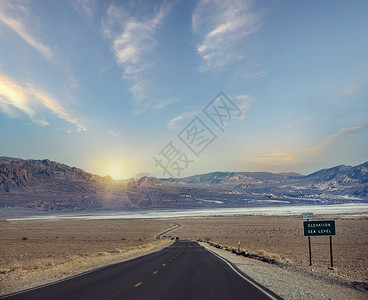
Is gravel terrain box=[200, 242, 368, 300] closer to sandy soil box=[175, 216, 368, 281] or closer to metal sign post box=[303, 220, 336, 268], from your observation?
sandy soil box=[175, 216, 368, 281]

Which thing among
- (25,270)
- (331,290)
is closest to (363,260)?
(331,290)

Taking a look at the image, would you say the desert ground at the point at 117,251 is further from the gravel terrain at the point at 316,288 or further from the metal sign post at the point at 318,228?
the gravel terrain at the point at 316,288

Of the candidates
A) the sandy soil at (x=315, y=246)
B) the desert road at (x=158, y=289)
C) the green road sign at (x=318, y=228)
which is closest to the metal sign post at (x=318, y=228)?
the green road sign at (x=318, y=228)

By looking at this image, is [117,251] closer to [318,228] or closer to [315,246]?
[318,228]

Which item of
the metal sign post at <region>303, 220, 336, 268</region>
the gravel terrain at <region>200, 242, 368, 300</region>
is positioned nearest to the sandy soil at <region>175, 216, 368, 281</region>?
the metal sign post at <region>303, 220, 336, 268</region>

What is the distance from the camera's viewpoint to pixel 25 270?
1961 cm

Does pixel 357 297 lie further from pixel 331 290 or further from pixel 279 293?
pixel 279 293

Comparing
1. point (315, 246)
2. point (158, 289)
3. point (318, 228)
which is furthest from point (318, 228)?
point (315, 246)

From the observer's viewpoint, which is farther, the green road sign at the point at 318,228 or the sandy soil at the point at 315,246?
the sandy soil at the point at 315,246

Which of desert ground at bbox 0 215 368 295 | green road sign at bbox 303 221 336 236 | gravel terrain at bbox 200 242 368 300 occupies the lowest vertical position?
desert ground at bbox 0 215 368 295

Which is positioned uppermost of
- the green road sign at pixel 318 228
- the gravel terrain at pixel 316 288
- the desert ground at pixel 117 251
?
the green road sign at pixel 318 228

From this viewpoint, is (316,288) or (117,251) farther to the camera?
(117,251)

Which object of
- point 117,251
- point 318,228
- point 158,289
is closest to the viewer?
point 158,289

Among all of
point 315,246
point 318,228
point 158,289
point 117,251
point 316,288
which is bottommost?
point 117,251
